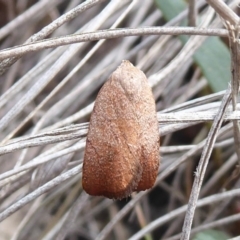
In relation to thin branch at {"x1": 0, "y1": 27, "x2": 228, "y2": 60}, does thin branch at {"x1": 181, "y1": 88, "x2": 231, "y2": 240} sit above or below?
below

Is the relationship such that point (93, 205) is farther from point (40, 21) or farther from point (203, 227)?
point (40, 21)

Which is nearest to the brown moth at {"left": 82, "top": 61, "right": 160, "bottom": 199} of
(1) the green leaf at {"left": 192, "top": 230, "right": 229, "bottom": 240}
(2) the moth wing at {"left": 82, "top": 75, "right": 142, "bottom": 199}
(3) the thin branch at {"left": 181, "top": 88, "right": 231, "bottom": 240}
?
(2) the moth wing at {"left": 82, "top": 75, "right": 142, "bottom": 199}

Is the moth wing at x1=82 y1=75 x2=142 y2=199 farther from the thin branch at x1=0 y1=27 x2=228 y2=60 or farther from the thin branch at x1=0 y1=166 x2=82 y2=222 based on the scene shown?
the thin branch at x1=0 y1=166 x2=82 y2=222

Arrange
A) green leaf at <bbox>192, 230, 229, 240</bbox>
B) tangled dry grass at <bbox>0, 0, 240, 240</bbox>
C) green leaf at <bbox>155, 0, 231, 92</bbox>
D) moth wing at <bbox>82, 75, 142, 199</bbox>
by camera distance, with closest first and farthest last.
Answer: moth wing at <bbox>82, 75, 142, 199</bbox> → tangled dry grass at <bbox>0, 0, 240, 240</bbox> → green leaf at <bbox>192, 230, 229, 240</bbox> → green leaf at <bbox>155, 0, 231, 92</bbox>

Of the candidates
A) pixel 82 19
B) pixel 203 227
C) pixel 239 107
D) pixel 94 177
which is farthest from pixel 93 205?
pixel 94 177

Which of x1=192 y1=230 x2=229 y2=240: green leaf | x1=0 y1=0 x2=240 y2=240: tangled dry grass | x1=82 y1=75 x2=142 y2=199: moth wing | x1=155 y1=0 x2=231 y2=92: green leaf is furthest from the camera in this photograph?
x1=155 y1=0 x2=231 y2=92: green leaf

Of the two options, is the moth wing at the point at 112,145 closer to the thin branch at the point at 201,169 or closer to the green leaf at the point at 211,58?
the thin branch at the point at 201,169

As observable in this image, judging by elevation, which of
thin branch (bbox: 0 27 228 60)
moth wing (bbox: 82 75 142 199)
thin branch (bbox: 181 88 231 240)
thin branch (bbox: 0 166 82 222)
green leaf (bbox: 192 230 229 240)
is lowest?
green leaf (bbox: 192 230 229 240)
